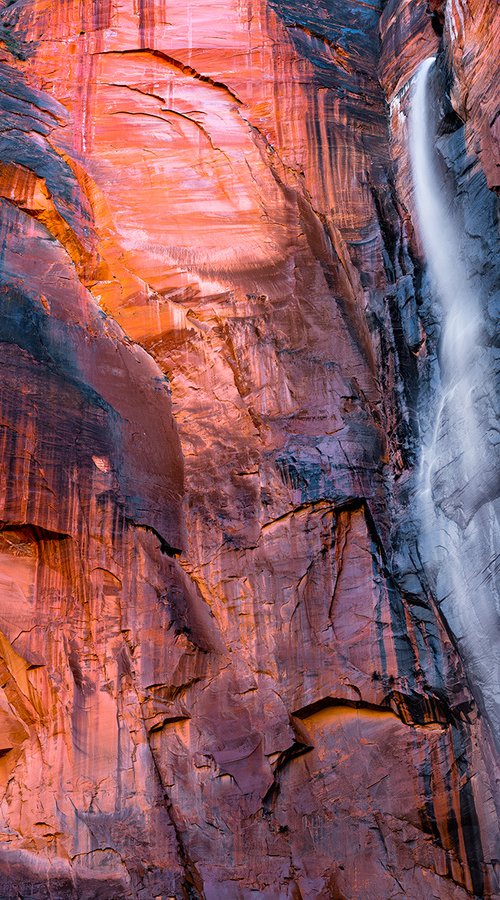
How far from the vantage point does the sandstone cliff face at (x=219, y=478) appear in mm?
9461

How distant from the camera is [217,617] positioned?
1033 centimetres

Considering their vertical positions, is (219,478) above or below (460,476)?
above

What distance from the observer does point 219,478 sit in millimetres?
10852

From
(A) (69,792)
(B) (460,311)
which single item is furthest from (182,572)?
(B) (460,311)

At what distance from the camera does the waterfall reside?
951 cm

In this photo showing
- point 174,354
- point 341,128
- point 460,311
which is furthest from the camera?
point 341,128

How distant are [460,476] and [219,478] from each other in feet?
10.3

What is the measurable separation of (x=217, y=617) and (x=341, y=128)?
7864mm

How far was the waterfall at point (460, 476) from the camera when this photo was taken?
31.2ft

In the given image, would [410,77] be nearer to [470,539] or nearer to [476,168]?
[476,168]

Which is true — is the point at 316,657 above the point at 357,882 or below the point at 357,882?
above

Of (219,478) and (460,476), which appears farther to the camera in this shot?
(219,478)

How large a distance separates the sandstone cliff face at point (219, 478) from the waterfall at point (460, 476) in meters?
0.23

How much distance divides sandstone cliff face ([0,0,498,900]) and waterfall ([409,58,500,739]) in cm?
23
